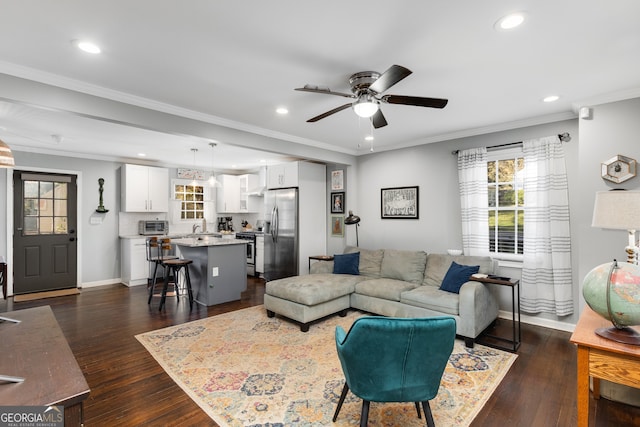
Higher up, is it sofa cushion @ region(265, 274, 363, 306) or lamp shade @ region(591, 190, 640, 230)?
lamp shade @ region(591, 190, 640, 230)

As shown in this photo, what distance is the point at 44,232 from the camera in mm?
5672

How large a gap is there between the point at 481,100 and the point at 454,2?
5.87 ft

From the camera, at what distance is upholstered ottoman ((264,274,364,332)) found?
3750mm

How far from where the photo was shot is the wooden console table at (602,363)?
1.45 meters

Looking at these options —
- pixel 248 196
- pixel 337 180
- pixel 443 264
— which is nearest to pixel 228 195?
pixel 248 196

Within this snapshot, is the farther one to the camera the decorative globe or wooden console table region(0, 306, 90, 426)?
the decorative globe

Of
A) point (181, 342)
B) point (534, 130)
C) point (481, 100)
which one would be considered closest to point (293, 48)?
point (481, 100)

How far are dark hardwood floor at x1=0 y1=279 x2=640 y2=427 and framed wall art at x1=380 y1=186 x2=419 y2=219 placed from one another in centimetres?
220

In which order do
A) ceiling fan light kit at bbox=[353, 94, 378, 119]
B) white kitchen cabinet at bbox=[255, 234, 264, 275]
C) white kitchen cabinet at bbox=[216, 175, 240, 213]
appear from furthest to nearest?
white kitchen cabinet at bbox=[216, 175, 240, 213] < white kitchen cabinet at bbox=[255, 234, 264, 275] < ceiling fan light kit at bbox=[353, 94, 378, 119]

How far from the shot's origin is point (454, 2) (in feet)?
5.91

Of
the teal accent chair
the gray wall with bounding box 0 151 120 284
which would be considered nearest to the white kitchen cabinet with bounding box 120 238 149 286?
the gray wall with bounding box 0 151 120 284

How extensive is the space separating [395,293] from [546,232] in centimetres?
194

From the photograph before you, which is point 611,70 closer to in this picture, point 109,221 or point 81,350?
point 81,350

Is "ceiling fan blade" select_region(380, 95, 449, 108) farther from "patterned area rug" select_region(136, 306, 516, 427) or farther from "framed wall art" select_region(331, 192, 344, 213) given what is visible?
"framed wall art" select_region(331, 192, 344, 213)
